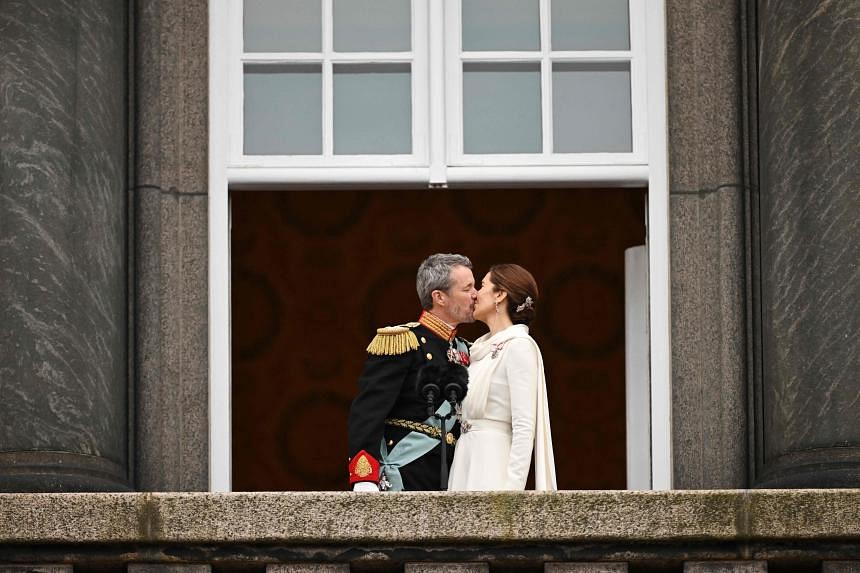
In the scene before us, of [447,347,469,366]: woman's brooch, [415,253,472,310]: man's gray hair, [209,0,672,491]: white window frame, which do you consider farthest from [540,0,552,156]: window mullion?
[447,347,469,366]: woman's brooch

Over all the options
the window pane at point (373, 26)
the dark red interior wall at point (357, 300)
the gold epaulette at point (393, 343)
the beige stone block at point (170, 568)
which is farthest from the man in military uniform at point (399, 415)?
the dark red interior wall at point (357, 300)

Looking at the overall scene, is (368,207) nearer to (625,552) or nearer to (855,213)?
(855,213)

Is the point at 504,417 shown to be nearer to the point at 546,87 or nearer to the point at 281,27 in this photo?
the point at 546,87

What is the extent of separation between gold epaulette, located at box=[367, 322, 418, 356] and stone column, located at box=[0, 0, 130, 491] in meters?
1.31

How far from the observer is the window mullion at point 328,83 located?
11.6 m

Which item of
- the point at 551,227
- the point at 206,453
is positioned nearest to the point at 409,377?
the point at 206,453

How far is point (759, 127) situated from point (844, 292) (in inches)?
44.4

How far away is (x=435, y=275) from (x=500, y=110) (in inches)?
40.6

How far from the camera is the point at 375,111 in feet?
38.1

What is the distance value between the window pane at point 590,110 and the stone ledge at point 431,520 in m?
3.01

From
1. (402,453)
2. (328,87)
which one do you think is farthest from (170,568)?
(328,87)

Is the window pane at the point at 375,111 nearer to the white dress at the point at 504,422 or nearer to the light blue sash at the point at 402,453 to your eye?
the white dress at the point at 504,422

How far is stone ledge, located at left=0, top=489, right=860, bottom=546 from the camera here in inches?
352

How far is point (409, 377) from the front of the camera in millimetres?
10695
